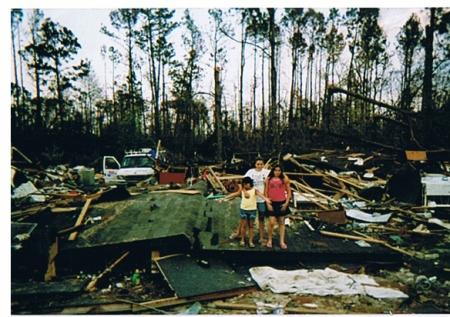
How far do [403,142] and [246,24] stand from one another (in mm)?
18088

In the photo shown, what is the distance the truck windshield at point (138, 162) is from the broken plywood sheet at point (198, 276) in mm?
11741

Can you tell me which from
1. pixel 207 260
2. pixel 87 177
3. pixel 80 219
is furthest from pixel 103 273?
pixel 87 177

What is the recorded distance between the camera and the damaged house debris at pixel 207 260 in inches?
195

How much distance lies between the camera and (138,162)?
17.3 m

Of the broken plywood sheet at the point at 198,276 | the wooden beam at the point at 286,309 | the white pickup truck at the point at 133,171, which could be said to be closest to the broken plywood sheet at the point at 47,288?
the broken plywood sheet at the point at 198,276

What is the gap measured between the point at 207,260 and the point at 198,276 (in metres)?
0.58

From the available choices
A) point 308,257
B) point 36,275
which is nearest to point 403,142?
point 308,257

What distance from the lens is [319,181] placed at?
12.3 meters

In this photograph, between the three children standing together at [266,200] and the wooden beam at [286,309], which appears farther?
the three children standing together at [266,200]

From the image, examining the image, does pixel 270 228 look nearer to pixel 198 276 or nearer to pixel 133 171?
pixel 198 276

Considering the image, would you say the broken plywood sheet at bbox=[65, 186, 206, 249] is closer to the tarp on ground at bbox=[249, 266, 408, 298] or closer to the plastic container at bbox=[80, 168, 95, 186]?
the tarp on ground at bbox=[249, 266, 408, 298]

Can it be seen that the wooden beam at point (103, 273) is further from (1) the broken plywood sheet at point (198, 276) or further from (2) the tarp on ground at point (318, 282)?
(2) the tarp on ground at point (318, 282)

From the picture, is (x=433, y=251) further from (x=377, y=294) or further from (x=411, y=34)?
(x=411, y=34)

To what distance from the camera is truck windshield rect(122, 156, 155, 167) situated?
17.2 metres
